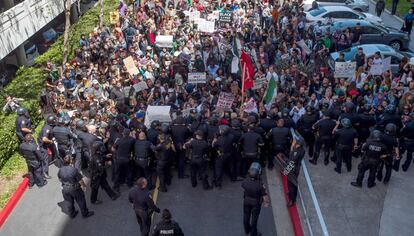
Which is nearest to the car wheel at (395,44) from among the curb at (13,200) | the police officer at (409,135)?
the police officer at (409,135)

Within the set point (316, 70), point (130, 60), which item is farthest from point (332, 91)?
point (130, 60)

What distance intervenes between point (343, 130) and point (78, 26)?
16.0 metres

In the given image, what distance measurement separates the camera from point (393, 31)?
20.5 meters

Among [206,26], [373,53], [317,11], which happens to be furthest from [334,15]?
[206,26]

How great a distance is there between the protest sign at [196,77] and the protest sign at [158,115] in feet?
7.95

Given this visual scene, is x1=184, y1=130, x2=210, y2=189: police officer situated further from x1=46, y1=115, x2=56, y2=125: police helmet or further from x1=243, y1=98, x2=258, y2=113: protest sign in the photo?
x1=46, y1=115, x2=56, y2=125: police helmet

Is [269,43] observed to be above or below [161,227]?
above

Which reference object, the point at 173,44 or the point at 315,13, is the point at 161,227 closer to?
the point at 173,44

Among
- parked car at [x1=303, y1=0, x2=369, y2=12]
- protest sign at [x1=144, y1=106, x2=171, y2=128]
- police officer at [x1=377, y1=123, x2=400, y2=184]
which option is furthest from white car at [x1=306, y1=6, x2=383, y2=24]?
police officer at [x1=377, y1=123, x2=400, y2=184]

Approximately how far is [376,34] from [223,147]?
41.2 feet

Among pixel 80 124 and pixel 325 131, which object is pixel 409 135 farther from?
pixel 80 124

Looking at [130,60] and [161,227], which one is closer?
[161,227]

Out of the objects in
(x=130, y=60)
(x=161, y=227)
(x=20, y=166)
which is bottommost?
(x=20, y=166)

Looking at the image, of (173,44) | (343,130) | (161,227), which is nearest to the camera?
(161,227)
